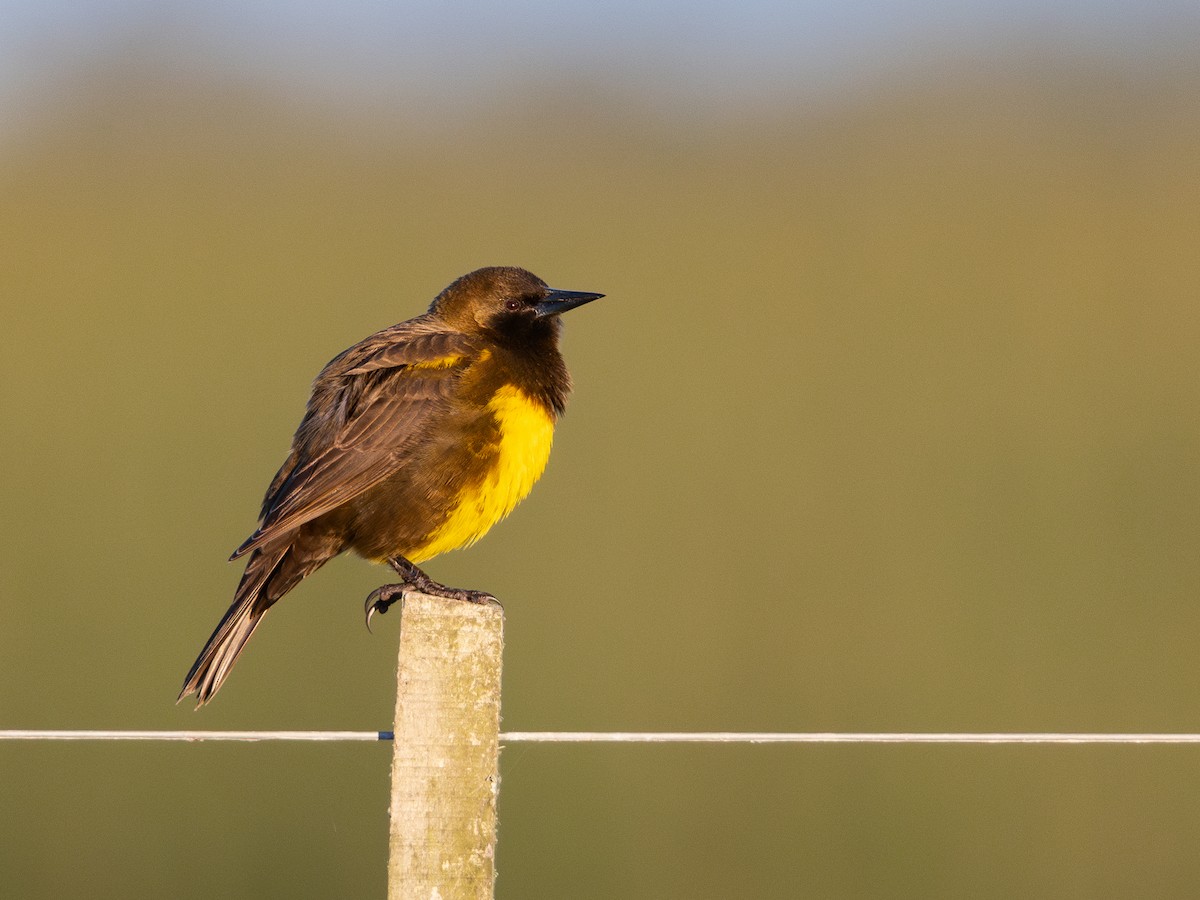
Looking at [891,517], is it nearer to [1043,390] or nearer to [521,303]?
[1043,390]

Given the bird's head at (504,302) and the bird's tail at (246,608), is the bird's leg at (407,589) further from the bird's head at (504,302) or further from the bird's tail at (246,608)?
the bird's head at (504,302)

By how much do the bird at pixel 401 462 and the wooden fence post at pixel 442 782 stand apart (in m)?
1.52

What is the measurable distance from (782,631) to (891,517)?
3.33 feet

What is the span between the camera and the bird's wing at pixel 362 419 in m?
4.89

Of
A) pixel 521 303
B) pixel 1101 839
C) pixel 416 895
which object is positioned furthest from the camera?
pixel 1101 839

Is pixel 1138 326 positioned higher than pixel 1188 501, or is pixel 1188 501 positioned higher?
pixel 1138 326

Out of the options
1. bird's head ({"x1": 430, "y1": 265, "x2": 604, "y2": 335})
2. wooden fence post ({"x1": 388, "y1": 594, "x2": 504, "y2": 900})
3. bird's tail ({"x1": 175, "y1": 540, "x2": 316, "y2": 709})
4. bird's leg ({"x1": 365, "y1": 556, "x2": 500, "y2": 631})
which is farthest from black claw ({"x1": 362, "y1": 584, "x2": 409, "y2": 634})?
wooden fence post ({"x1": 388, "y1": 594, "x2": 504, "y2": 900})

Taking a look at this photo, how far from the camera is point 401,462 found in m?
4.98

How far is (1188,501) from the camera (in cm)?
866

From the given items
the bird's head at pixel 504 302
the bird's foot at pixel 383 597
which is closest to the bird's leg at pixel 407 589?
the bird's foot at pixel 383 597

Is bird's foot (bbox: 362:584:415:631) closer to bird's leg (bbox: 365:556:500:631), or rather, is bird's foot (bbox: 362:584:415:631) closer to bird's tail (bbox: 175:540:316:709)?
bird's leg (bbox: 365:556:500:631)

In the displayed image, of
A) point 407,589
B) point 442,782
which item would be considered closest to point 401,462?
point 407,589

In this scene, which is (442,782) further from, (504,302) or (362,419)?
(504,302)

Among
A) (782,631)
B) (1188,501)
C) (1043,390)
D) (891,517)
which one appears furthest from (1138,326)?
(782,631)
